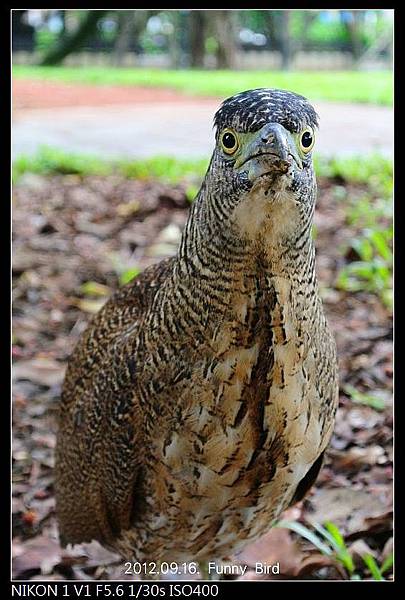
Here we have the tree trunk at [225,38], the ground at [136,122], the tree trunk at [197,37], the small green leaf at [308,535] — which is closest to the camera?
the small green leaf at [308,535]

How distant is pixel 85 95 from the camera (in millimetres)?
5406

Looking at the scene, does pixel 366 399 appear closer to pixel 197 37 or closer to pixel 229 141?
pixel 229 141

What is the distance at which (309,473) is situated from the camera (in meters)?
1.71

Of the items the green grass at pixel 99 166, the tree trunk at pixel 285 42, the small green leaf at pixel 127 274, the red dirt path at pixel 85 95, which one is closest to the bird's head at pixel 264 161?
the small green leaf at pixel 127 274

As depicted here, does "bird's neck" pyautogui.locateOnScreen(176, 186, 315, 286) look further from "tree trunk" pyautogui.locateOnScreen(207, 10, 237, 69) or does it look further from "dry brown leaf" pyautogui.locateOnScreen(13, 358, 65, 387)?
"tree trunk" pyautogui.locateOnScreen(207, 10, 237, 69)

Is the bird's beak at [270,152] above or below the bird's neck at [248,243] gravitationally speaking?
above

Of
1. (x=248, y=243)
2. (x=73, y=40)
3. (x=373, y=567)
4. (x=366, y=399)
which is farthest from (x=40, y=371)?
(x=73, y=40)

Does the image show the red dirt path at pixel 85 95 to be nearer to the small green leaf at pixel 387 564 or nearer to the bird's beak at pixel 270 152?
the small green leaf at pixel 387 564

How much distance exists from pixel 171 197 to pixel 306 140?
8.96 feet

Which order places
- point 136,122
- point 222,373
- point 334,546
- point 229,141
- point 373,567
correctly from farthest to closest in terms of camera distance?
point 136,122 < point 334,546 < point 373,567 < point 222,373 < point 229,141

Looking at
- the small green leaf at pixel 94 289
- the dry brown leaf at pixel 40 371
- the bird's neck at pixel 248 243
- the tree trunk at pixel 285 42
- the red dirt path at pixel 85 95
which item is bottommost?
the dry brown leaf at pixel 40 371

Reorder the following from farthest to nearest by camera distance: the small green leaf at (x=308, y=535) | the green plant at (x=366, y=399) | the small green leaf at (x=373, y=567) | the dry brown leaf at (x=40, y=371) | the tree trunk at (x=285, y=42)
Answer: the tree trunk at (x=285, y=42) → the dry brown leaf at (x=40, y=371) → the green plant at (x=366, y=399) → the small green leaf at (x=308, y=535) → the small green leaf at (x=373, y=567)

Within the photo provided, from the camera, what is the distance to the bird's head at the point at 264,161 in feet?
3.62

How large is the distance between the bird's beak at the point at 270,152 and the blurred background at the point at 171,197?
115 centimetres
